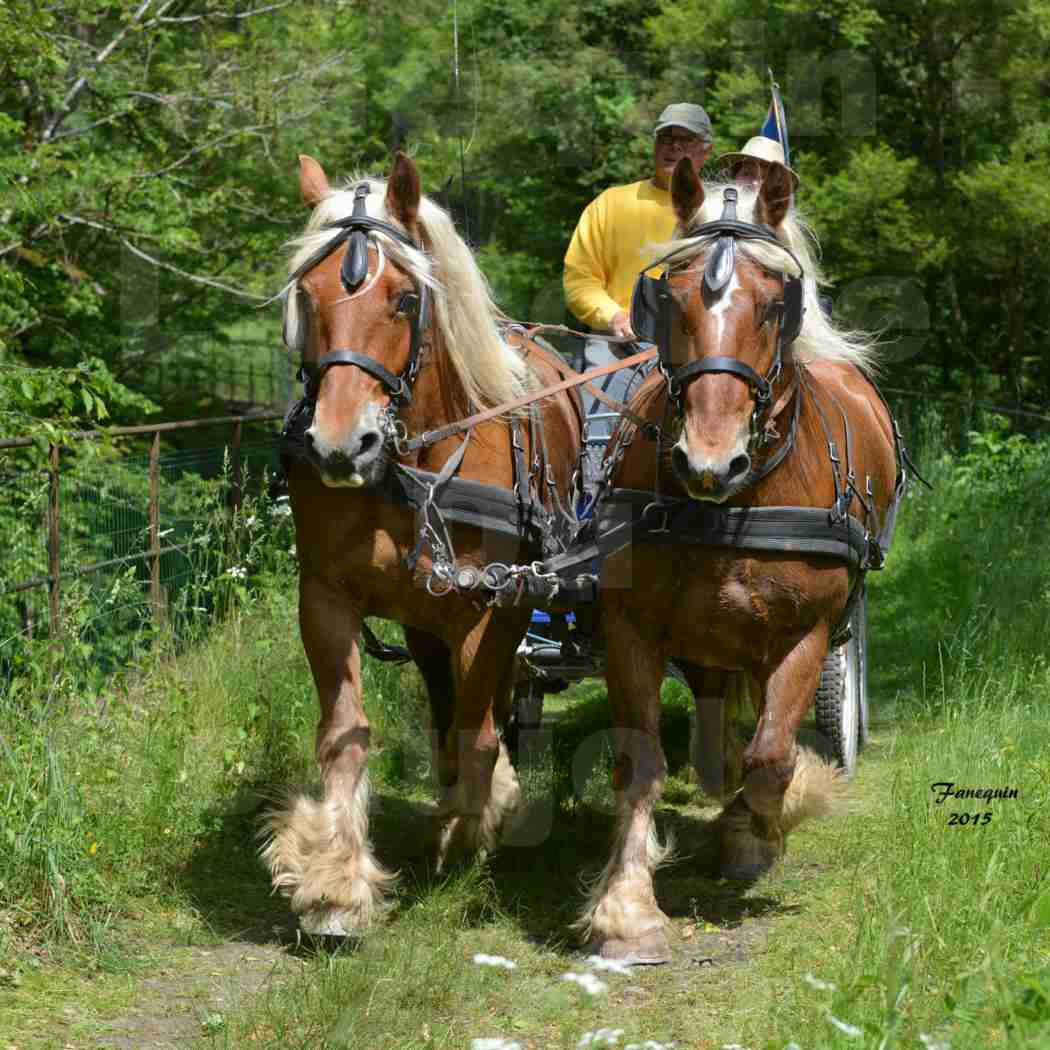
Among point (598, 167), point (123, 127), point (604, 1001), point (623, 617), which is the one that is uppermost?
point (598, 167)

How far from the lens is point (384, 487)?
4469 mm

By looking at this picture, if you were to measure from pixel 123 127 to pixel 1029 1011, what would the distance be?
10.0 meters

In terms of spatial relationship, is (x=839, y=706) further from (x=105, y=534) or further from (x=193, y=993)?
(x=105, y=534)

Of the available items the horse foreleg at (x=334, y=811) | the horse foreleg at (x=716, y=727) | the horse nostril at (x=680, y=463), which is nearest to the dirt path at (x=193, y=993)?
the horse foreleg at (x=334, y=811)

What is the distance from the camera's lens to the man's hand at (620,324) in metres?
5.71

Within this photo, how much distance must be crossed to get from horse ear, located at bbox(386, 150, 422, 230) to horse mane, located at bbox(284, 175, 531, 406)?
0.09ft

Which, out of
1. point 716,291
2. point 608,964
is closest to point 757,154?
point 716,291

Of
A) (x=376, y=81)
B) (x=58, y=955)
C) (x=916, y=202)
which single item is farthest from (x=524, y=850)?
(x=376, y=81)

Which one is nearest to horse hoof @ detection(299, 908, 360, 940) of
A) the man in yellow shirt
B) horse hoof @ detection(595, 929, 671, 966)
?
horse hoof @ detection(595, 929, 671, 966)

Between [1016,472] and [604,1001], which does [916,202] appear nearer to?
[1016,472]

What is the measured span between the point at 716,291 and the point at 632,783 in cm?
149

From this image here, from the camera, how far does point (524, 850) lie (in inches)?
218

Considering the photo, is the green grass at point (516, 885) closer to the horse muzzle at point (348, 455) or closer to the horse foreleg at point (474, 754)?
the horse foreleg at point (474, 754)

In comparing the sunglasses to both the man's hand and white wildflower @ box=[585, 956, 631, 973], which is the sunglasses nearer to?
the man's hand
